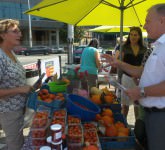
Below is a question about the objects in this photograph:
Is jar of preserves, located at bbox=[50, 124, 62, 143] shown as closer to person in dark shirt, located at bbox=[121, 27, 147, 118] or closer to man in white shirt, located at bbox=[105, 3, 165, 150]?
man in white shirt, located at bbox=[105, 3, 165, 150]

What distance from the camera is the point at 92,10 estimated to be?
4723 mm

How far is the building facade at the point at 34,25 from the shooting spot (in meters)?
50.0

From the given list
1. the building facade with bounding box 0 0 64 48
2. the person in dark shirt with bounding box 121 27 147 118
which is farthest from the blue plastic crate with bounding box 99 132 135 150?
the building facade with bounding box 0 0 64 48

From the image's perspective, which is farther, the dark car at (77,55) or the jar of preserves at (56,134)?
the dark car at (77,55)

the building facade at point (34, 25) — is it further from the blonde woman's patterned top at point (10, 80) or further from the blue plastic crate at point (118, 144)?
the blue plastic crate at point (118, 144)

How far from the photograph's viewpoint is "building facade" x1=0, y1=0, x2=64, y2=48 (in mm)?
50000

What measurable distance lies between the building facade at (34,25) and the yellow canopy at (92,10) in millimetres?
44176

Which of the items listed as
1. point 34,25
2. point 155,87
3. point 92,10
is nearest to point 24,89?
point 155,87

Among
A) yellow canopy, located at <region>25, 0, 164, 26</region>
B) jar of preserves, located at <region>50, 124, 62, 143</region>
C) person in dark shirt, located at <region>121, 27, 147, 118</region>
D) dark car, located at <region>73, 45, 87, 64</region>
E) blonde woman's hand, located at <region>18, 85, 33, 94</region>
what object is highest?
yellow canopy, located at <region>25, 0, 164, 26</region>

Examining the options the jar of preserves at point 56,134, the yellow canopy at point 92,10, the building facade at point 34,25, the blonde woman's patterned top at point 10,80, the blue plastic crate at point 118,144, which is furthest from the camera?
the building facade at point 34,25

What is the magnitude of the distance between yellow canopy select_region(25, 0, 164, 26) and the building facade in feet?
145

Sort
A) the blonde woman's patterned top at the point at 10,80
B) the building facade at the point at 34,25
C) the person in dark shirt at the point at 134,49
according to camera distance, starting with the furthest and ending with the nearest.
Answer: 1. the building facade at the point at 34,25
2. the person in dark shirt at the point at 134,49
3. the blonde woman's patterned top at the point at 10,80

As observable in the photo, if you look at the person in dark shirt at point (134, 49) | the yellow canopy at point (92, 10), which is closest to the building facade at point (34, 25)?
the yellow canopy at point (92, 10)

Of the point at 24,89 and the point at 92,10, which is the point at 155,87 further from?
the point at 92,10
